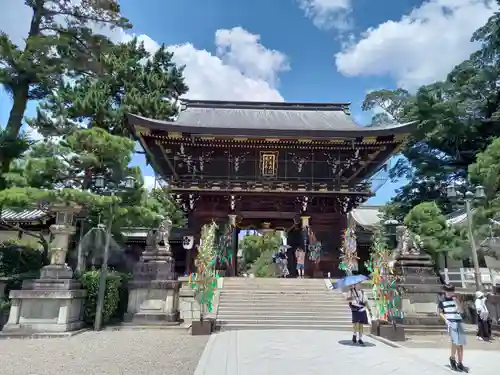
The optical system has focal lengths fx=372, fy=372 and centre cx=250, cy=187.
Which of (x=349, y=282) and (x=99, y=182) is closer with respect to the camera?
(x=349, y=282)

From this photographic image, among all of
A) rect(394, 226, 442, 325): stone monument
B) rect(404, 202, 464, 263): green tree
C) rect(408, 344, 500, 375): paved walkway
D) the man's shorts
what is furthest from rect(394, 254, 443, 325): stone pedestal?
the man's shorts

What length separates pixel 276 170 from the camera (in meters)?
21.2

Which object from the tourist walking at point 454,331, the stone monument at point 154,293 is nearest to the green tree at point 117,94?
the stone monument at point 154,293

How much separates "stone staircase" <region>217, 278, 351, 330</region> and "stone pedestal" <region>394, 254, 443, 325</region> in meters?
2.19

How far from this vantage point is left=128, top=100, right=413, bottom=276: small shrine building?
2000 cm

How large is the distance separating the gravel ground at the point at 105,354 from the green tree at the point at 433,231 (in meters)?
13.4

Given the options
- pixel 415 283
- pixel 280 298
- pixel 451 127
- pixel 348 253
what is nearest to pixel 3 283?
pixel 280 298

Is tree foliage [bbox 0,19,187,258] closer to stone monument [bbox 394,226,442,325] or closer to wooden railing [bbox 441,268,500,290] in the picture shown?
stone monument [bbox 394,226,442,325]

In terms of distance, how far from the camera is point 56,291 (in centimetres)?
1179

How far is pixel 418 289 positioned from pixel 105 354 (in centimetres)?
1055

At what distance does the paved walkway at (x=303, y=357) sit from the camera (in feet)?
22.1

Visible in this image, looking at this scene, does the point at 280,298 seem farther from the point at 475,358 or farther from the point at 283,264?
the point at 475,358

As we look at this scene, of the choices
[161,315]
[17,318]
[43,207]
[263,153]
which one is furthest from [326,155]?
[17,318]

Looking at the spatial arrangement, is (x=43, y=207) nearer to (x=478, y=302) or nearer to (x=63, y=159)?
(x=63, y=159)
